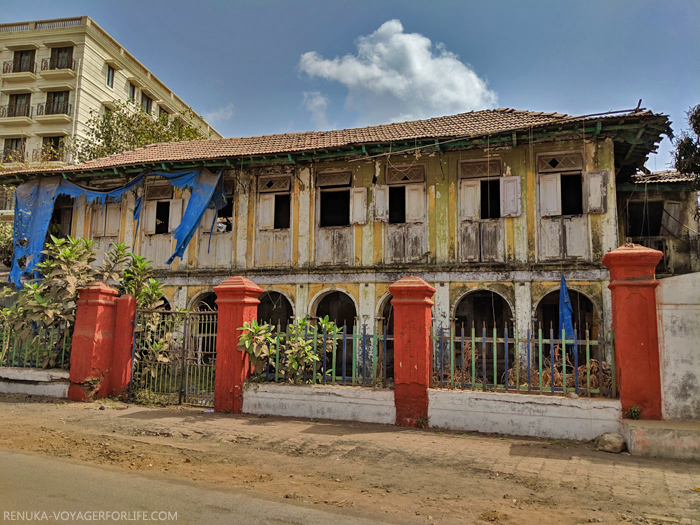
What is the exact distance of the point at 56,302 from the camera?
936 cm

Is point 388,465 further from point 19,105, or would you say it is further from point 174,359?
point 19,105

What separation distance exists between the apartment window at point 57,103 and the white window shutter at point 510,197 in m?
26.7

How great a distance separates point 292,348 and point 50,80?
2928cm

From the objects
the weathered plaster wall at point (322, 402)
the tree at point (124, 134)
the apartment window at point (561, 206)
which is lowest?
the weathered plaster wall at point (322, 402)

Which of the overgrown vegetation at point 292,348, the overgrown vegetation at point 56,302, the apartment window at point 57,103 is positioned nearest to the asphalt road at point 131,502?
the overgrown vegetation at point 292,348

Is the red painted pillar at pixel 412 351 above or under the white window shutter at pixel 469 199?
under

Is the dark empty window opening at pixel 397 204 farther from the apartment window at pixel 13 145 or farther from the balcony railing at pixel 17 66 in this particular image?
the balcony railing at pixel 17 66

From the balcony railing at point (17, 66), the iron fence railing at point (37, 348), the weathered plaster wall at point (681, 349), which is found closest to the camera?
the weathered plaster wall at point (681, 349)

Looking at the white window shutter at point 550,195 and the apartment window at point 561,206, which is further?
the white window shutter at point 550,195

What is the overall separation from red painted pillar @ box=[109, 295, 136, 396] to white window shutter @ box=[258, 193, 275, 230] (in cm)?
476

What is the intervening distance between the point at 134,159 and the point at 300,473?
1167cm

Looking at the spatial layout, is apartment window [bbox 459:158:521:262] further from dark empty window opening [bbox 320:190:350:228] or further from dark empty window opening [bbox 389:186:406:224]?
dark empty window opening [bbox 320:190:350:228]

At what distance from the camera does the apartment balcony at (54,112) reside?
28.1m

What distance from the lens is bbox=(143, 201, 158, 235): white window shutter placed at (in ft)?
45.8
